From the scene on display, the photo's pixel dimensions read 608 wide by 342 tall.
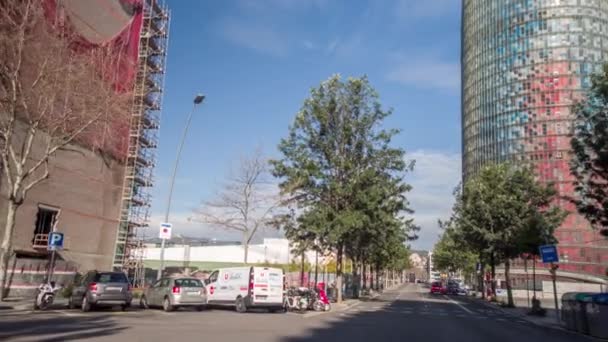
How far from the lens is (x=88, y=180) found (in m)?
34.4

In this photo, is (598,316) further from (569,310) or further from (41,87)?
(41,87)

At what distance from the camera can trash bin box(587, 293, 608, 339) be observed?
1667 centimetres

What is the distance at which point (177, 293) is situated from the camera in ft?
70.8

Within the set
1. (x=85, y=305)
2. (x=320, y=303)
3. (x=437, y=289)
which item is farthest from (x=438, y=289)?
(x=85, y=305)

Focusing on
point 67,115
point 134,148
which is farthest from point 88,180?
point 67,115

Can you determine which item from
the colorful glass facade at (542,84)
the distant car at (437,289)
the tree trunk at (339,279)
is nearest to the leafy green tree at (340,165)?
the tree trunk at (339,279)

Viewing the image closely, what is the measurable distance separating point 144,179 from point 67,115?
1080 inches

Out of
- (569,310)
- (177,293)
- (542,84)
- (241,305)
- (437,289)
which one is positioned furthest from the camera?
(542,84)

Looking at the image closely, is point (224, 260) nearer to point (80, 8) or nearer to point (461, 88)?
point (80, 8)

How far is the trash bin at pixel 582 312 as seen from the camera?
59.2 ft

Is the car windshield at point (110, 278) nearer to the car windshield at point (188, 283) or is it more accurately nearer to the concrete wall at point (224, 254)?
the car windshield at point (188, 283)

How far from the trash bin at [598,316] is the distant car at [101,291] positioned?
1649 cm

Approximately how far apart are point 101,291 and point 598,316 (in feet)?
56.5

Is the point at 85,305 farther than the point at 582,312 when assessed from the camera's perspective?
Yes
